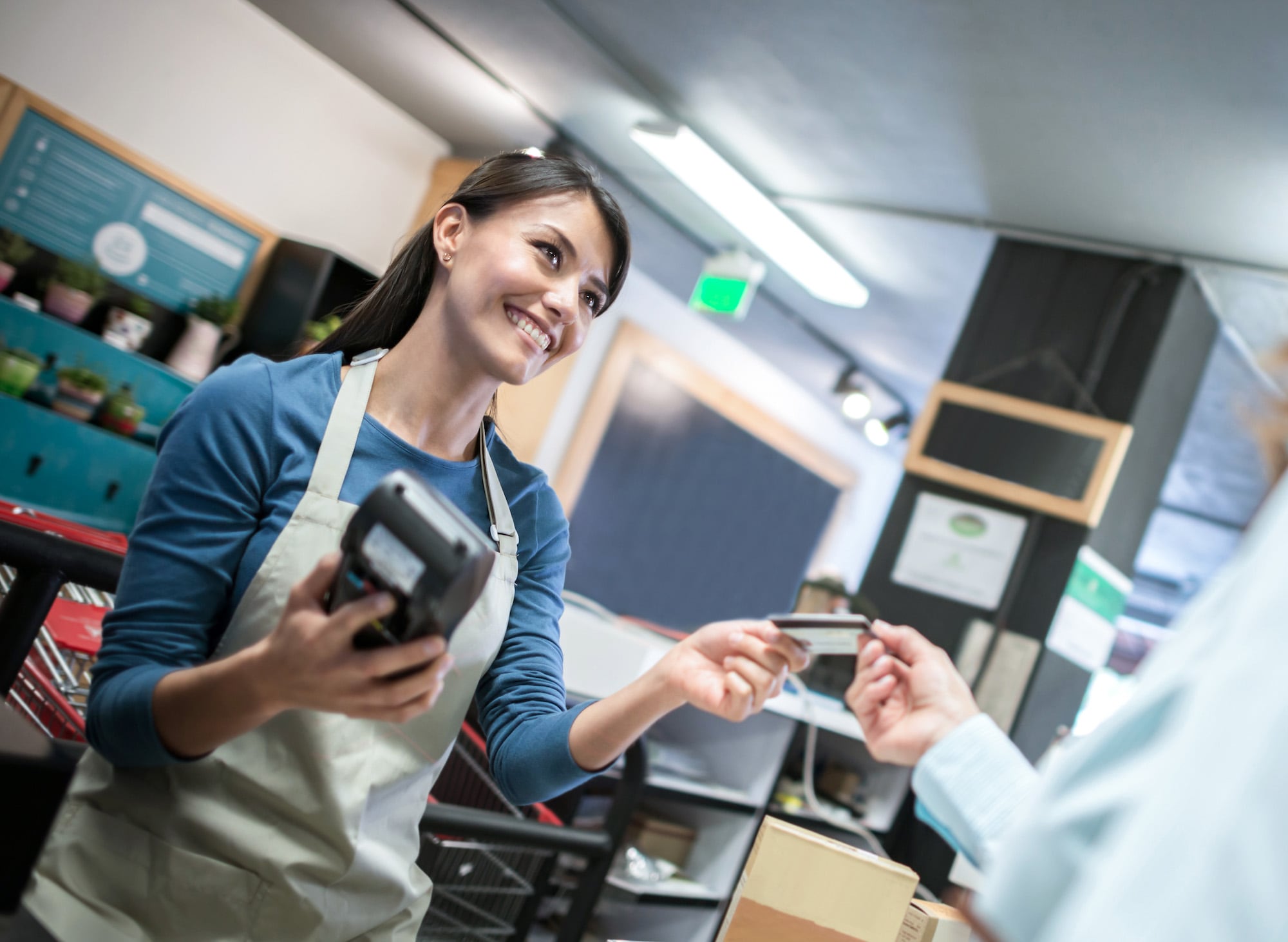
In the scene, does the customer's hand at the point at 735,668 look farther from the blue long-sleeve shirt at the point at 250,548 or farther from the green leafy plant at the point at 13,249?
the green leafy plant at the point at 13,249

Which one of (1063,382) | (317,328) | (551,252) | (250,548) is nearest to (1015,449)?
(1063,382)

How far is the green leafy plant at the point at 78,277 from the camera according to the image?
437cm

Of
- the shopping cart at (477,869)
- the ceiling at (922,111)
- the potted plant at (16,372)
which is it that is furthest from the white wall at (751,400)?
the shopping cart at (477,869)

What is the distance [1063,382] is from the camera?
4348 millimetres

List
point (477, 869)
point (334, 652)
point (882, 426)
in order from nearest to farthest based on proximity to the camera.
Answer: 1. point (334, 652)
2. point (477, 869)
3. point (882, 426)

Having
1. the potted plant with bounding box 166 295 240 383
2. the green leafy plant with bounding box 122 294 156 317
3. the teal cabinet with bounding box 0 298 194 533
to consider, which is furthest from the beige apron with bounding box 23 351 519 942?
the potted plant with bounding box 166 295 240 383

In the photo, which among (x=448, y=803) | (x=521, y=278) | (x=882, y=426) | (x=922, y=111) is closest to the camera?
(x=521, y=278)

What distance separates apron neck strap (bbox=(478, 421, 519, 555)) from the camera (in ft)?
4.47

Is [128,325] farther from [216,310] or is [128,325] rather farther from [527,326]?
[527,326]

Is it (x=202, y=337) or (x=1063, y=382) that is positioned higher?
(x=1063, y=382)

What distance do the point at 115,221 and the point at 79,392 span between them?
0.93m

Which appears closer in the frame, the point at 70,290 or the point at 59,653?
the point at 59,653

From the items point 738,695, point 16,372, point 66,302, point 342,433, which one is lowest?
point 16,372

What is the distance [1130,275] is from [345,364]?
13.0 ft
